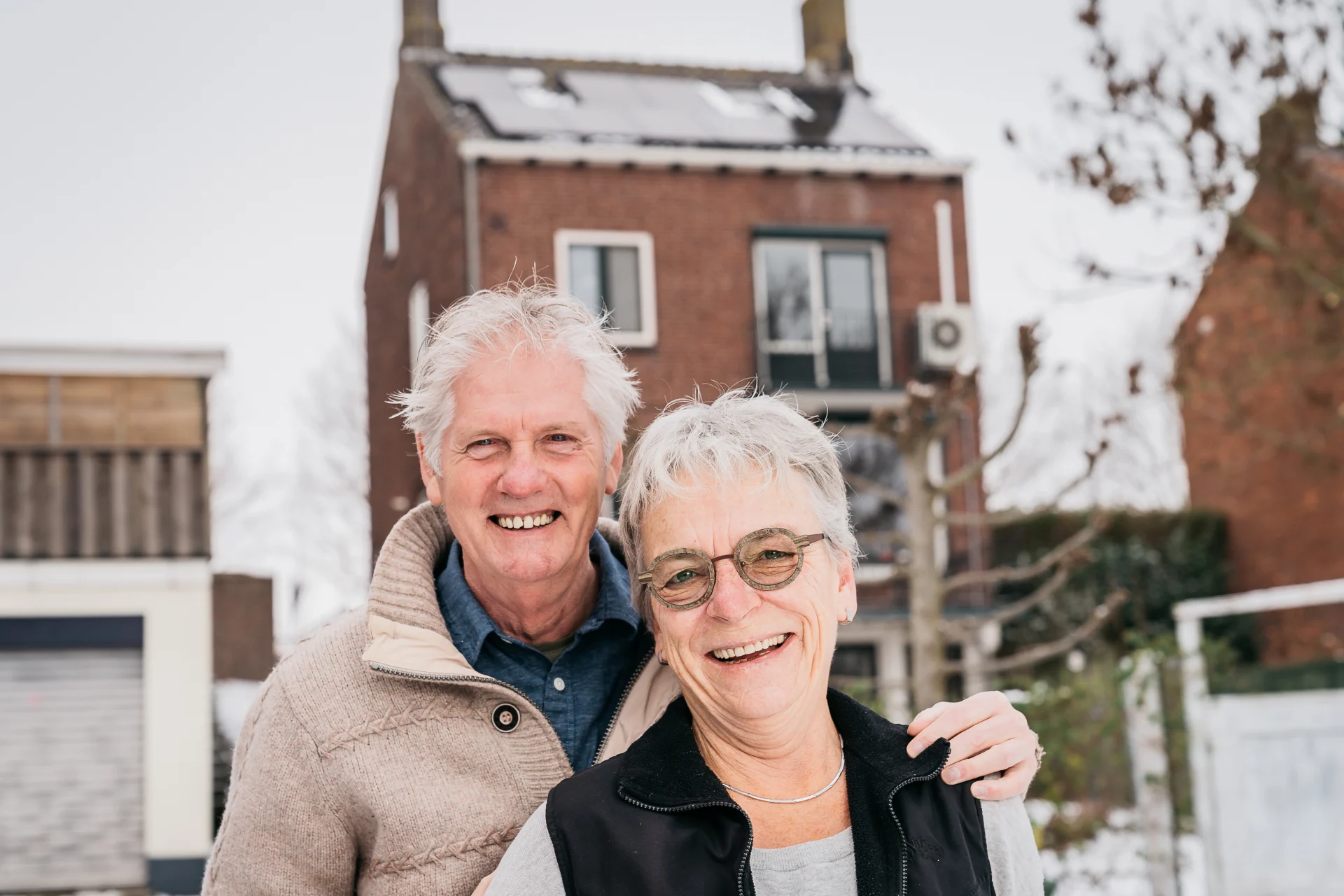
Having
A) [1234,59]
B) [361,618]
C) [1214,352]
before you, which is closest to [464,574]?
[361,618]

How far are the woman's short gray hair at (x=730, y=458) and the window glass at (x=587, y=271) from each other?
15822mm

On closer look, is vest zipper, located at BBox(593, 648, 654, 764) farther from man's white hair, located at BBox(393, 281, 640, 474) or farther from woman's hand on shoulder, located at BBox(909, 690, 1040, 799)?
woman's hand on shoulder, located at BBox(909, 690, 1040, 799)

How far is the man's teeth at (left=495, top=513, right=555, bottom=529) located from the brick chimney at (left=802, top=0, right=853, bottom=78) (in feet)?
68.3

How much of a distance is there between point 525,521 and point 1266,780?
628 centimetres

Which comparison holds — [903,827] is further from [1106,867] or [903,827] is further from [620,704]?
[1106,867]

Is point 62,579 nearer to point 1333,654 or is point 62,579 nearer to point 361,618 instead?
point 361,618

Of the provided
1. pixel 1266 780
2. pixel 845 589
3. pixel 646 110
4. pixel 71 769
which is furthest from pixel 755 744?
pixel 646 110

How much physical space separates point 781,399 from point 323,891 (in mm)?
1198

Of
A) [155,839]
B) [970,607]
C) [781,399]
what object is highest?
[781,399]

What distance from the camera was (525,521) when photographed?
2744 mm

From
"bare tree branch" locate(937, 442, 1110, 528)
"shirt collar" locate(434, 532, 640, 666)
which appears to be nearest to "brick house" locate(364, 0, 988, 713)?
"bare tree branch" locate(937, 442, 1110, 528)

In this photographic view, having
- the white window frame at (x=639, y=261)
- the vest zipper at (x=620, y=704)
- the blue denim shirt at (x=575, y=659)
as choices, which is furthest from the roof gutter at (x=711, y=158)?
the vest zipper at (x=620, y=704)

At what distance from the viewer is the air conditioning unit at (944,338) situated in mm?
18922

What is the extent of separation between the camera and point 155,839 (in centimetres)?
1286
